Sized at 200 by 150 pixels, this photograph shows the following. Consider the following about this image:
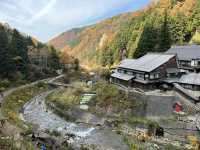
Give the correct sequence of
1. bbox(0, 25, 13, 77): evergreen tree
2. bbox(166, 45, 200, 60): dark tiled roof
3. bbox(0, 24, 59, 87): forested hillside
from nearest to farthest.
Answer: bbox(166, 45, 200, 60): dark tiled roof, bbox(0, 25, 13, 77): evergreen tree, bbox(0, 24, 59, 87): forested hillside

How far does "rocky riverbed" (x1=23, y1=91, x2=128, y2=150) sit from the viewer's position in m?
28.4

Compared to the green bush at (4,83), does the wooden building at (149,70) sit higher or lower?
higher

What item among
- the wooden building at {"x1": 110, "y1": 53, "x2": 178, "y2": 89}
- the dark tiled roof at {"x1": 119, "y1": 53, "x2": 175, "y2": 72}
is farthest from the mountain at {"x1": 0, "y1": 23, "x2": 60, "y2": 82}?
the dark tiled roof at {"x1": 119, "y1": 53, "x2": 175, "y2": 72}

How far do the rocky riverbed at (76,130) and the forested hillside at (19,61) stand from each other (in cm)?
1342

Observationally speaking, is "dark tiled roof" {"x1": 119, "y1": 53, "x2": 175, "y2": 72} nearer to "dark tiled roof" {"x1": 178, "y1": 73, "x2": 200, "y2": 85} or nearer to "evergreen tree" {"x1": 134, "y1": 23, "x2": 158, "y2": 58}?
"dark tiled roof" {"x1": 178, "y1": 73, "x2": 200, "y2": 85}

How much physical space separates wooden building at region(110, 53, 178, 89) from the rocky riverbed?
1209 centimetres

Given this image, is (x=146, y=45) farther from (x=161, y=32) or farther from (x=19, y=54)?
(x=19, y=54)

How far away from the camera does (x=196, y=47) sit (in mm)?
50656

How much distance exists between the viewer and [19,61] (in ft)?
206

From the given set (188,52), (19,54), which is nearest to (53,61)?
(19,54)

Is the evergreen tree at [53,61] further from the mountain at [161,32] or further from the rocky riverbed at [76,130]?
the rocky riverbed at [76,130]

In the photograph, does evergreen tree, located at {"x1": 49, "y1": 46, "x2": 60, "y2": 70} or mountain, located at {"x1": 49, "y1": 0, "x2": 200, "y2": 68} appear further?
evergreen tree, located at {"x1": 49, "y1": 46, "x2": 60, "y2": 70}

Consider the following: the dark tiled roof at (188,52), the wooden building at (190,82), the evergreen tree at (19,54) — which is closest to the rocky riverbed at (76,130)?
the wooden building at (190,82)

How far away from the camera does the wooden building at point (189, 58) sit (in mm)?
47594
